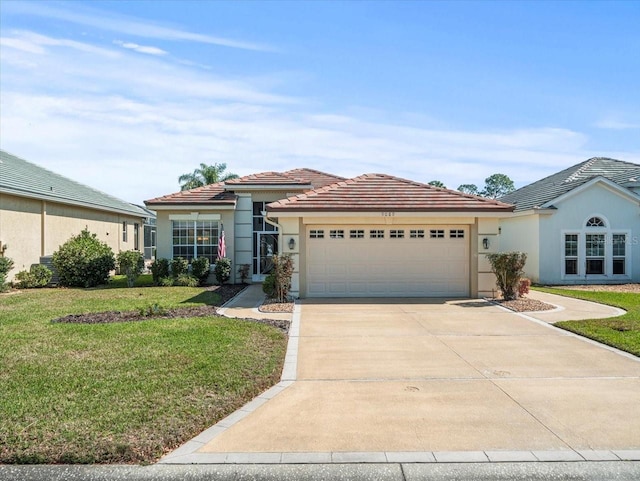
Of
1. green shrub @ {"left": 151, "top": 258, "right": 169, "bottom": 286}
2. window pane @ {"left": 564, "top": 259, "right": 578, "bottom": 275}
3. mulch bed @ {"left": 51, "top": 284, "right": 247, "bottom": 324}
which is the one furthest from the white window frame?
green shrub @ {"left": 151, "top": 258, "right": 169, "bottom": 286}

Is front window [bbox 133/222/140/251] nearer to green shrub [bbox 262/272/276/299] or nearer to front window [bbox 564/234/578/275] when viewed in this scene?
green shrub [bbox 262/272/276/299]

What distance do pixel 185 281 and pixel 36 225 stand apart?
7454 millimetres

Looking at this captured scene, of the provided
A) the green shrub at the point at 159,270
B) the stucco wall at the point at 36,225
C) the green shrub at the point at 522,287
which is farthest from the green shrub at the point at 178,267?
the green shrub at the point at 522,287

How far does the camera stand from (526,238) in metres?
21.0

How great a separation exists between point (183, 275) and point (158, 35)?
31.3ft

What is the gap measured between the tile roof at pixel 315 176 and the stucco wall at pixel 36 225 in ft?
35.0

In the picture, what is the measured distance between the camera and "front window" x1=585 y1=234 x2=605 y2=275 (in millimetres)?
20016

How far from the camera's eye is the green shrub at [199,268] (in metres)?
19.1

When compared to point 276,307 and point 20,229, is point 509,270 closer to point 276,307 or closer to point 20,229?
point 276,307

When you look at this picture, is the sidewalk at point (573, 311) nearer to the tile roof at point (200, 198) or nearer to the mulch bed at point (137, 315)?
the mulch bed at point (137, 315)

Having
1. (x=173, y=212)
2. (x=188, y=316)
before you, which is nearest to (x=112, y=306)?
(x=188, y=316)

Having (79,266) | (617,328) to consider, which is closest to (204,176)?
(79,266)

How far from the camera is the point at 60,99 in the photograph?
13.8 metres

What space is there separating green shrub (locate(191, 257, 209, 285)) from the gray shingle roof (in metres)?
7.32
